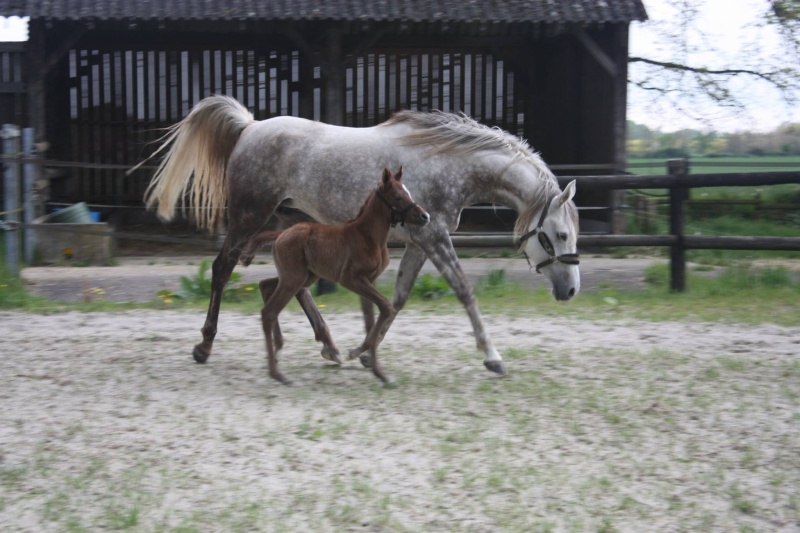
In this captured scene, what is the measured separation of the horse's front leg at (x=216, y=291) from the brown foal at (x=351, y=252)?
24.3 inches

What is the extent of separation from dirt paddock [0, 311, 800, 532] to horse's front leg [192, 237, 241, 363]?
108 mm

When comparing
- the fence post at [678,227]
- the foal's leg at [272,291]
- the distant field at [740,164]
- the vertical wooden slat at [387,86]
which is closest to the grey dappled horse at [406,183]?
the foal's leg at [272,291]

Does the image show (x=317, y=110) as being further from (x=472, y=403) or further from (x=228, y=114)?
(x=472, y=403)

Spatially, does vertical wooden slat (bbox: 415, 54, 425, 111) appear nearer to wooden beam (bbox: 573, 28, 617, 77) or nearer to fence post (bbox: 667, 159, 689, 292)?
wooden beam (bbox: 573, 28, 617, 77)

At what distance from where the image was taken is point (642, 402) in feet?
17.4

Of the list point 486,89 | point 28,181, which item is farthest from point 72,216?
point 486,89

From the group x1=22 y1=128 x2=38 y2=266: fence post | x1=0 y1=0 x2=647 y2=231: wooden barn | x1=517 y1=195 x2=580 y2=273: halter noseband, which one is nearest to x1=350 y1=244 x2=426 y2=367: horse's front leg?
x1=517 y1=195 x2=580 y2=273: halter noseband

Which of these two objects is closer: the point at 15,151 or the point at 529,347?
the point at 529,347

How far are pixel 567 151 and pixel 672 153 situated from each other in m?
6.70

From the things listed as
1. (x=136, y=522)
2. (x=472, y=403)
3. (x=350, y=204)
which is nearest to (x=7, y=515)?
(x=136, y=522)

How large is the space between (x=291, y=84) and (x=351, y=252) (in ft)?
34.0

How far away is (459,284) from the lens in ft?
19.5

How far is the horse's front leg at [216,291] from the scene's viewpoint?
622 centimetres

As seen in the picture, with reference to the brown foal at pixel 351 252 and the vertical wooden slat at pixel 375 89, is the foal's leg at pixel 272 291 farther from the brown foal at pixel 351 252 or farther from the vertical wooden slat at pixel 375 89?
the vertical wooden slat at pixel 375 89
